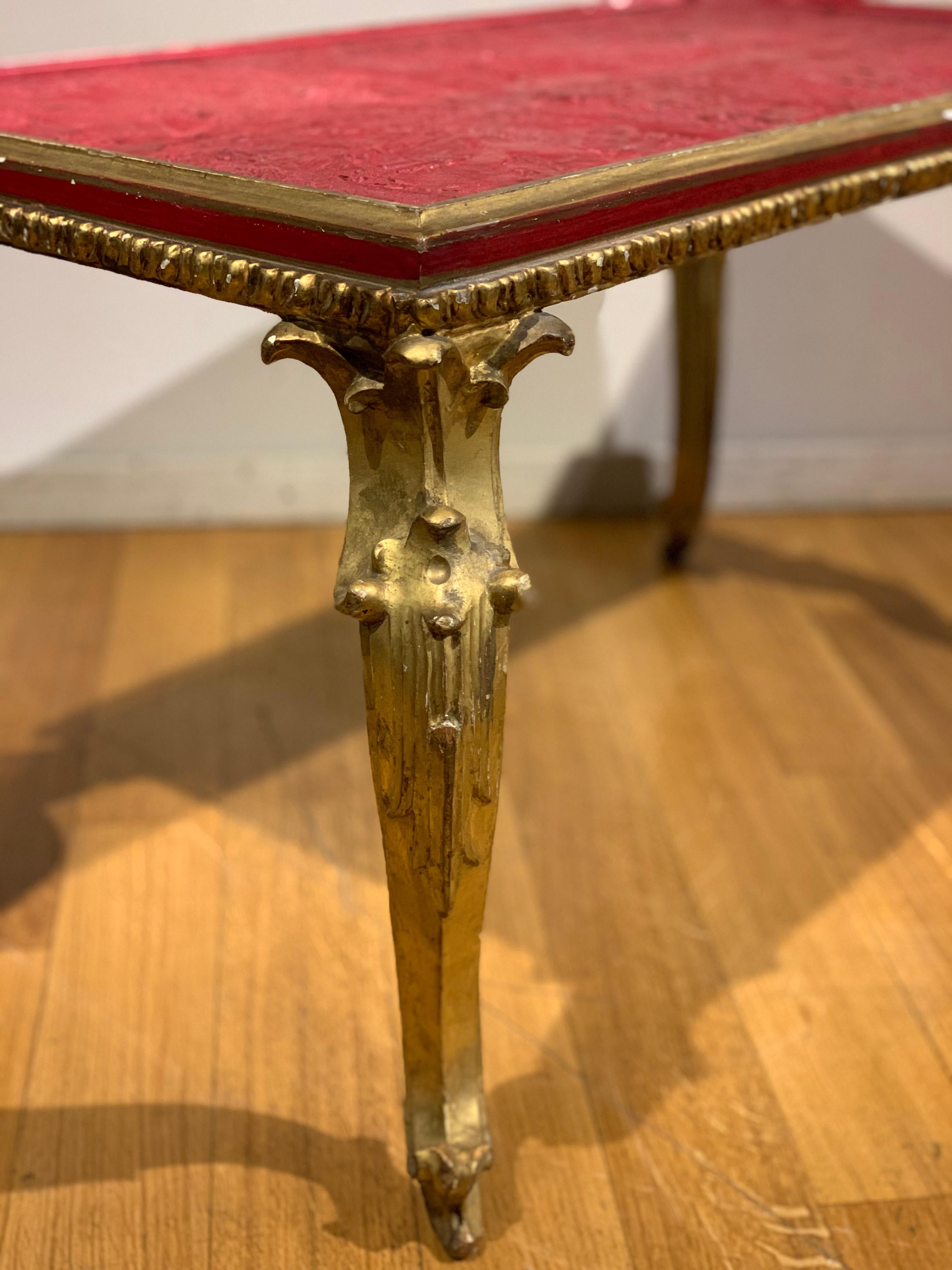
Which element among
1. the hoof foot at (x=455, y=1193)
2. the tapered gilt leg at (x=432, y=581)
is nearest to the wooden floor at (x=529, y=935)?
the hoof foot at (x=455, y=1193)

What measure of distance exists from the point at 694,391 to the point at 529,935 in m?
0.75

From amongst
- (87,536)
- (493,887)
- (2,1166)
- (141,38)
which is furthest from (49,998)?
(141,38)

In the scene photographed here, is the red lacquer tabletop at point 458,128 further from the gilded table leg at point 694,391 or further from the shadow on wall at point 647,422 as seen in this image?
the shadow on wall at point 647,422

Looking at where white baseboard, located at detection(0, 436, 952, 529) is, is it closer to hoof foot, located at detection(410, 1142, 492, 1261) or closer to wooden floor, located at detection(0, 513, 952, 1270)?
wooden floor, located at detection(0, 513, 952, 1270)

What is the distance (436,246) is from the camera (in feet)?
1.93

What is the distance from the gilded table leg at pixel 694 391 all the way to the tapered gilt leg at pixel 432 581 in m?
0.87

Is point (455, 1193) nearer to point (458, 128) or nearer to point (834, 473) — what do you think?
point (458, 128)

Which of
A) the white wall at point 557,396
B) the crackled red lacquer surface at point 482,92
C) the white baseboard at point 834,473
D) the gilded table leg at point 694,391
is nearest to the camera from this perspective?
the crackled red lacquer surface at point 482,92

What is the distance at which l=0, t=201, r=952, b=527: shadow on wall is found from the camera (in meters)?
1.80

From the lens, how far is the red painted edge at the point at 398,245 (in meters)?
0.60

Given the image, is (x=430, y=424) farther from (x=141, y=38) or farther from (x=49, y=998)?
(x=141, y=38)

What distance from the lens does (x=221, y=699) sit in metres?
1.42

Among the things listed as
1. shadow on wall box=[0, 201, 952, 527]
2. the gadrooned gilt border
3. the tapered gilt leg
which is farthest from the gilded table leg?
the tapered gilt leg

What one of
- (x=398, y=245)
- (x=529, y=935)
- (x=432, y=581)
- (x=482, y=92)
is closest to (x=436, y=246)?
(x=398, y=245)
